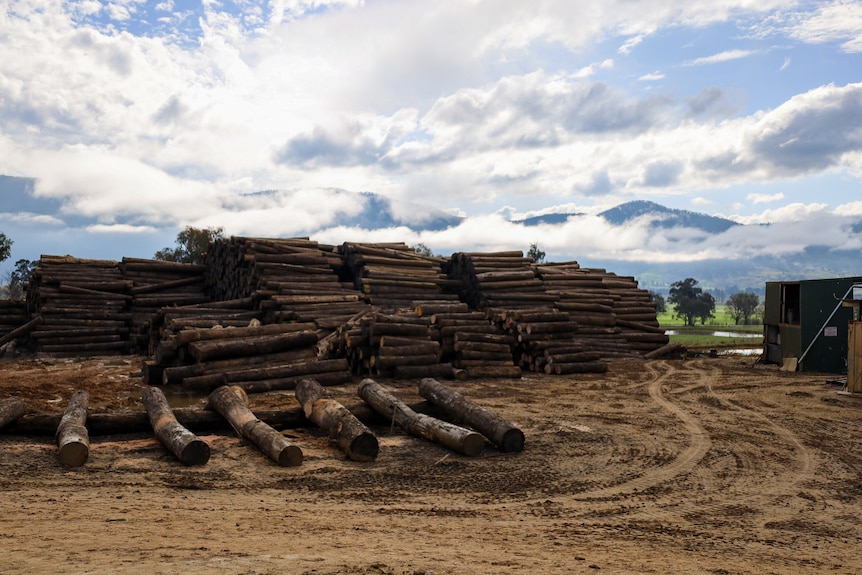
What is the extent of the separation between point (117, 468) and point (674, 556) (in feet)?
21.0

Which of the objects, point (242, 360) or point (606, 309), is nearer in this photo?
point (242, 360)

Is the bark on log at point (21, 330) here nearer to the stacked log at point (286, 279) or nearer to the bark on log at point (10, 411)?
the stacked log at point (286, 279)

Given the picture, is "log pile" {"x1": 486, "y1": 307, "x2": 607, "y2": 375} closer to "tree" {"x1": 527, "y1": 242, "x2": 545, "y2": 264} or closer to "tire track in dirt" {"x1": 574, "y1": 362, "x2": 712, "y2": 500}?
"tire track in dirt" {"x1": 574, "y1": 362, "x2": 712, "y2": 500}

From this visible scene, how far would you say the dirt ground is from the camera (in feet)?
16.8

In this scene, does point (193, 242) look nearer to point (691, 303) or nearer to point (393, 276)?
point (393, 276)

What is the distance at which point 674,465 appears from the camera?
8.82 meters

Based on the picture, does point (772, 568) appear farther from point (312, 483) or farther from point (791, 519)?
point (312, 483)

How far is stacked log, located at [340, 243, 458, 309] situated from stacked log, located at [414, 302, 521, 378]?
496 centimetres

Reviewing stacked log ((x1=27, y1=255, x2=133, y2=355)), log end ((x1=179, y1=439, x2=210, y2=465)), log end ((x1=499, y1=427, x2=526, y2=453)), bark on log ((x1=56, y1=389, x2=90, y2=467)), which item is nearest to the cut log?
log end ((x1=499, y1=427, x2=526, y2=453))

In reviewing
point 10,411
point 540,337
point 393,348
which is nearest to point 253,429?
point 10,411

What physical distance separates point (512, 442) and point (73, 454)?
18.9 ft

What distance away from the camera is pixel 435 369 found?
1755cm

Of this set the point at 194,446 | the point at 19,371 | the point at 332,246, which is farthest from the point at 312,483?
the point at 332,246

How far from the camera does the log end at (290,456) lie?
330 inches
